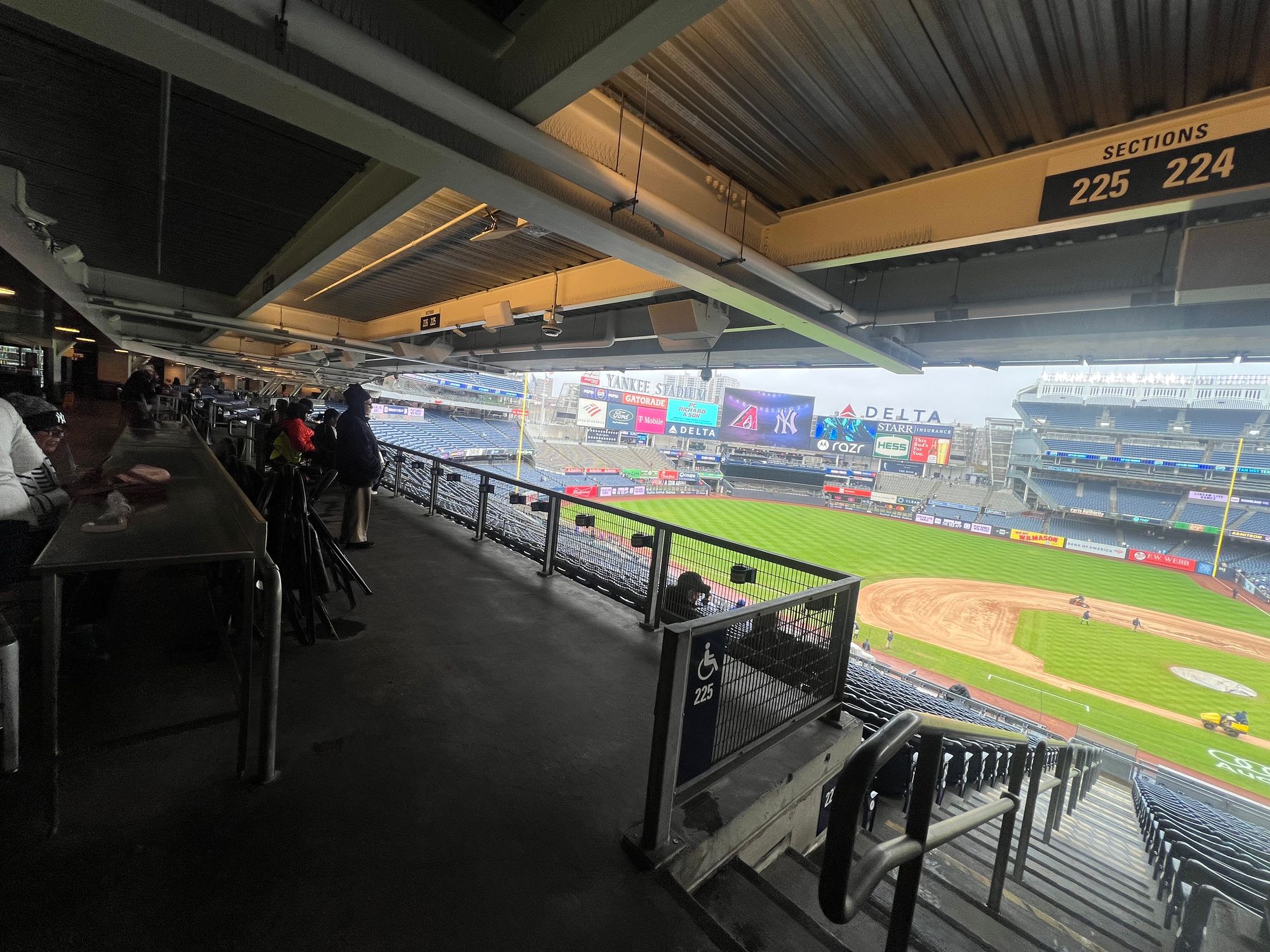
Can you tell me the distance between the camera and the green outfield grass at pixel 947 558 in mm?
23109

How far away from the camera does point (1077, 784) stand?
711 centimetres

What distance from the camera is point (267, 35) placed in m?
1.74

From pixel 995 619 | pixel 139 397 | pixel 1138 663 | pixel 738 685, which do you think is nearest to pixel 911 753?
pixel 738 685

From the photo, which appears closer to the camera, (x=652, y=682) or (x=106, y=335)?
(x=652, y=682)

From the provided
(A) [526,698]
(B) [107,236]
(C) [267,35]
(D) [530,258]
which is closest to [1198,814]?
(A) [526,698]

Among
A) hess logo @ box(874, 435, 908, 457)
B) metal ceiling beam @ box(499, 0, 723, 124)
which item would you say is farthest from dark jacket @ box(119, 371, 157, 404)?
hess logo @ box(874, 435, 908, 457)

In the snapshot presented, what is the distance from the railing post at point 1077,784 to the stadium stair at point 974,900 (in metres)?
0.16

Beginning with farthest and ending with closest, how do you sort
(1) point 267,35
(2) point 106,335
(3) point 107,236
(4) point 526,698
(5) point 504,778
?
(2) point 106,335
(3) point 107,236
(4) point 526,698
(5) point 504,778
(1) point 267,35

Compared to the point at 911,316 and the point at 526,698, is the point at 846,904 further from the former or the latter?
the point at 911,316

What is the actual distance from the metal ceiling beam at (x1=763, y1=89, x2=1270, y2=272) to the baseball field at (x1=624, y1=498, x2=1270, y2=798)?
13077 mm

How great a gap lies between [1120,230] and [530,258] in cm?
457

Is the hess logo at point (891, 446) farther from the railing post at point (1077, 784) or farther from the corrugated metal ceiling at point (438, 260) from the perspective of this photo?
the corrugated metal ceiling at point (438, 260)

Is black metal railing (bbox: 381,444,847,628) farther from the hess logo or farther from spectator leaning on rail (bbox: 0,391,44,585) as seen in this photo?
the hess logo

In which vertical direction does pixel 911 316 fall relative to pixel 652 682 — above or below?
above
